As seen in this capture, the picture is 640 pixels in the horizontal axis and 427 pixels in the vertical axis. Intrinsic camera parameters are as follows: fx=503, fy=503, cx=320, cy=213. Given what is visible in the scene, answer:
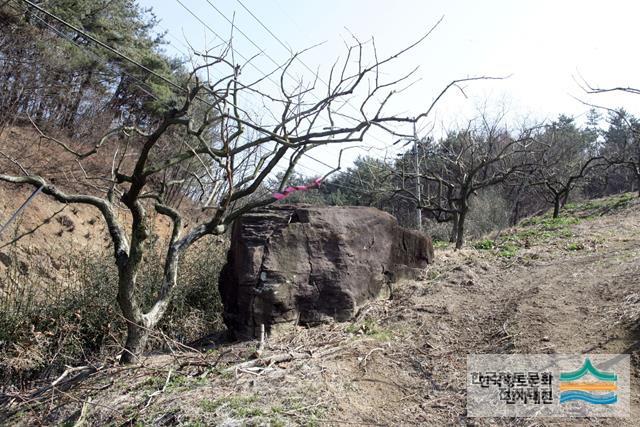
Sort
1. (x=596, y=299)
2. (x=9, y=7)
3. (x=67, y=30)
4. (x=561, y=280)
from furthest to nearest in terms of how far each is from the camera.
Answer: (x=67, y=30)
(x=9, y=7)
(x=561, y=280)
(x=596, y=299)

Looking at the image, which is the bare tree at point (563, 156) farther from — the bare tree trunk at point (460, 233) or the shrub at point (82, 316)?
the shrub at point (82, 316)

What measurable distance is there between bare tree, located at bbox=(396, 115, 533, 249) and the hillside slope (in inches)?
162

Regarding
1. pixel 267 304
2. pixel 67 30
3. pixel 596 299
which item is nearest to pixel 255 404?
pixel 267 304

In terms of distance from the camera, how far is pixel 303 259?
543 cm

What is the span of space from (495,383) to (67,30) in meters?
13.3

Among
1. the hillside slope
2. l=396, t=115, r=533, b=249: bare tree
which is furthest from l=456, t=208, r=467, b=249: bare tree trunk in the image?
the hillside slope

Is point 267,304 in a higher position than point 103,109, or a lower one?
lower

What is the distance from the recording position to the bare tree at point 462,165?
10.7 meters

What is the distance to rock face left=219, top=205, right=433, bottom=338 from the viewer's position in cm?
511

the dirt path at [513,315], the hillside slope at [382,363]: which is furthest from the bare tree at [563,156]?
the hillside slope at [382,363]

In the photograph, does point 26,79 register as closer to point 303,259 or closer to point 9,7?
point 9,7

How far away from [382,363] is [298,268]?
1.50 m

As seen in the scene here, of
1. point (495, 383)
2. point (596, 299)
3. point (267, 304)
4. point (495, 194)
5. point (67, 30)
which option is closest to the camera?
point (495, 383)

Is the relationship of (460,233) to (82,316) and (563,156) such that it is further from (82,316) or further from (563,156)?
(563,156)
